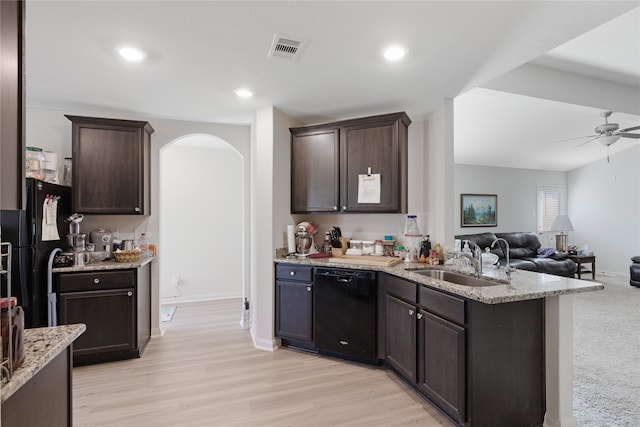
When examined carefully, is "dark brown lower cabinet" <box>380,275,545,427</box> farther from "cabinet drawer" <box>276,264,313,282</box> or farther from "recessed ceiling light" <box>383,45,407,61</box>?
"recessed ceiling light" <box>383,45,407,61</box>

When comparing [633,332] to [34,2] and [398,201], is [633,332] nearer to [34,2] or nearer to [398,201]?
[398,201]

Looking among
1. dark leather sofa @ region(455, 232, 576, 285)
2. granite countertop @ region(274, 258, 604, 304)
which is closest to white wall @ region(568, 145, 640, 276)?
dark leather sofa @ region(455, 232, 576, 285)

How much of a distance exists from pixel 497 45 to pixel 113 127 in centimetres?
340

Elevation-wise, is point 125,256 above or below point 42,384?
above

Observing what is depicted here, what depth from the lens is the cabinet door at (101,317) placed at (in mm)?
2877

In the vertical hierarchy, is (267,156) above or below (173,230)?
above

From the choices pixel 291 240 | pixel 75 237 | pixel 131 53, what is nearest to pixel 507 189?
pixel 291 240

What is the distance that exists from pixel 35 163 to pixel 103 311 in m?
1.42

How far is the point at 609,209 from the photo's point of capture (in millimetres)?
7605

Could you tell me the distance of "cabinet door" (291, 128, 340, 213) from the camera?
3.36 metres

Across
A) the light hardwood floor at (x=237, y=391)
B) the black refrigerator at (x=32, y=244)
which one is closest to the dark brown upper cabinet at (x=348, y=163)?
the light hardwood floor at (x=237, y=391)

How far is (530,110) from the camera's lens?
5164mm

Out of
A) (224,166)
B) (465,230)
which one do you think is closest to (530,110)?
(465,230)

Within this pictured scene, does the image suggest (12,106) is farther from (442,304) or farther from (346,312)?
(346,312)
